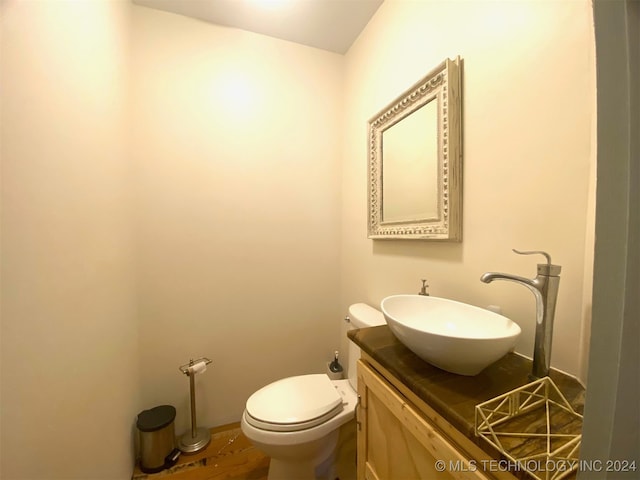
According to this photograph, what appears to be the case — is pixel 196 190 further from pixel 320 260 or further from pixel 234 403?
pixel 234 403

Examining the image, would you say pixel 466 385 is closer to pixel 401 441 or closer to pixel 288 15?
pixel 401 441

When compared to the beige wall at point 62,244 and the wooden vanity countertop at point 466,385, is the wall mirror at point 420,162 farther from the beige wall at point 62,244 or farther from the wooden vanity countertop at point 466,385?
the beige wall at point 62,244

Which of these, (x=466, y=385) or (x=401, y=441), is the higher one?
(x=466, y=385)

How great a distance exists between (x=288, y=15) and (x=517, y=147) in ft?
4.82

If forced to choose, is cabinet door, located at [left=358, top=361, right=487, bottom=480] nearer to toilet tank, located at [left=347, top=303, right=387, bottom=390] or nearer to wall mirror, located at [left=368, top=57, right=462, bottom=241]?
toilet tank, located at [left=347, top=303, right=387, bottom=390]

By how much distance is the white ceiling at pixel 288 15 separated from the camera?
139 centimetres

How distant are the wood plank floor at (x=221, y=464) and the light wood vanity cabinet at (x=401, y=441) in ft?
2.64

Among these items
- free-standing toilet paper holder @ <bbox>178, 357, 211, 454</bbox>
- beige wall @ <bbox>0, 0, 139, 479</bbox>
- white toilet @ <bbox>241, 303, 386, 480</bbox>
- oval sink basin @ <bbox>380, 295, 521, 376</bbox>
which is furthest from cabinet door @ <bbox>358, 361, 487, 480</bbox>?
free-standing toilet paper holder @ <bbox>178, 357, 211, 454</bbox>

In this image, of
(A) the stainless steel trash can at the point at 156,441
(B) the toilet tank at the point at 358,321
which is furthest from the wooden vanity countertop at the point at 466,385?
(A) the stainless steel trash can at the point at 156,441

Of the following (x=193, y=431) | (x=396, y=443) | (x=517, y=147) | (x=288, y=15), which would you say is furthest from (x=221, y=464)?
(x=288, y=15)

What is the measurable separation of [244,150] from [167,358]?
135 centimetres

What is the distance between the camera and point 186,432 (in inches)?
60.1

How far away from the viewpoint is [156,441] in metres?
1.30

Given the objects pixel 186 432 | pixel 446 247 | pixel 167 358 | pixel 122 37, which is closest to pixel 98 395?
pixel 167 358
